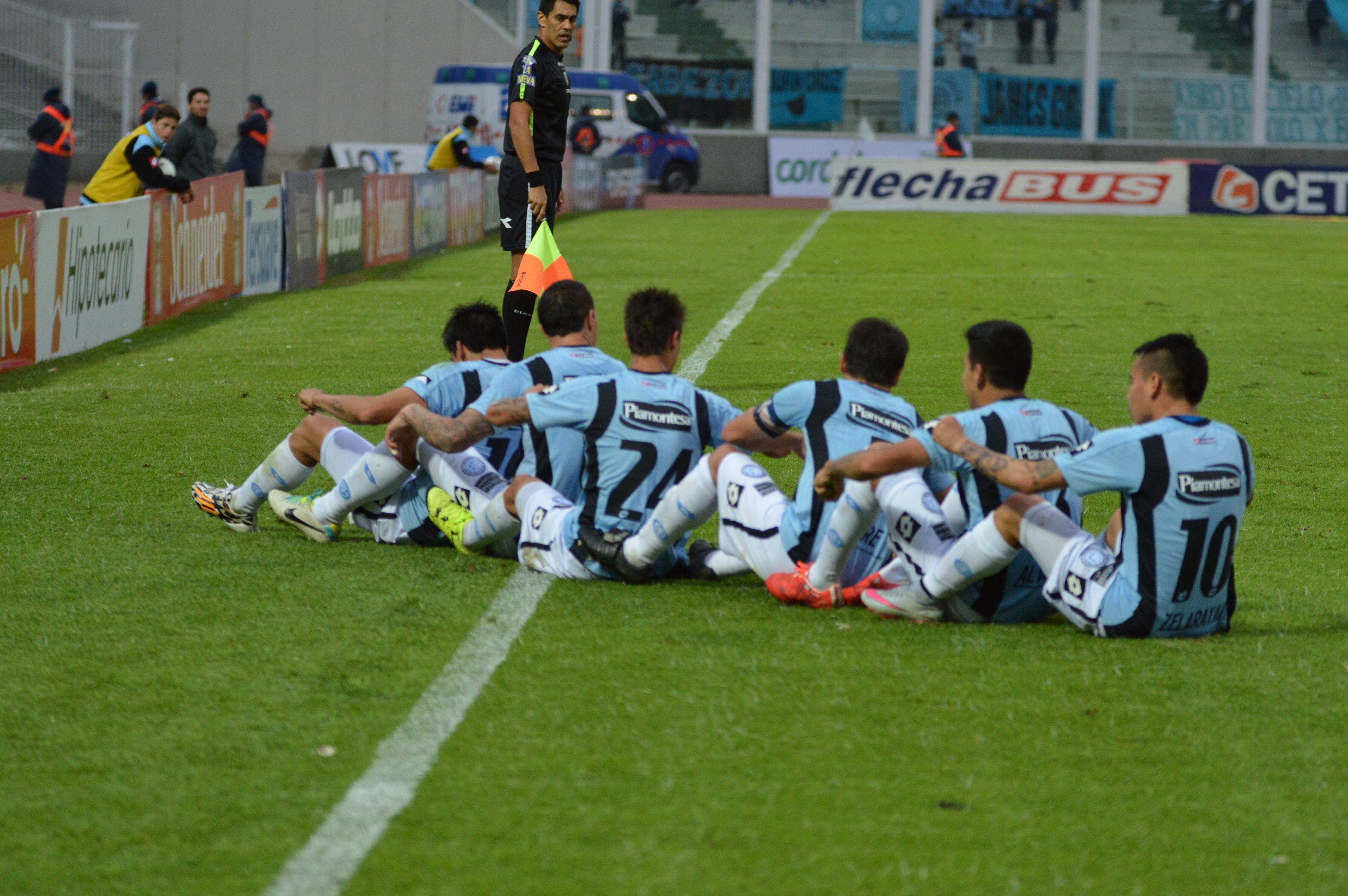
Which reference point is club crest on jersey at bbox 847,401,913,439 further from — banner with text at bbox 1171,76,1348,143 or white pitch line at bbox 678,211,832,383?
banner with text at bbox 1171,76,1348,143

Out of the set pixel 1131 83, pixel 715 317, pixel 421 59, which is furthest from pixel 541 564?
pixel 1131 83

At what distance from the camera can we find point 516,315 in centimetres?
810

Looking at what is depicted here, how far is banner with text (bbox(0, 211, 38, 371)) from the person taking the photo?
402 inches

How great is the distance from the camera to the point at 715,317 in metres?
13.1

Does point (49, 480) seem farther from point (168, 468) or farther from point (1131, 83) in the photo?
point (1131, 83)

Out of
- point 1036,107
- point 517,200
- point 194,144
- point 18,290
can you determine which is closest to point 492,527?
point 517,200

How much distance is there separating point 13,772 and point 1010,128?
135 ft

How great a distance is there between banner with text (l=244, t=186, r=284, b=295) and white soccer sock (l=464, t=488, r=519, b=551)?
32.9 feet

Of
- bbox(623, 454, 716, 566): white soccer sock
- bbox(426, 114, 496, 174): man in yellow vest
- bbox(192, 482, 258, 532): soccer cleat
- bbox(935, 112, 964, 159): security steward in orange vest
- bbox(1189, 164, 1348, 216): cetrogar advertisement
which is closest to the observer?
bbox(623, 454, 716, 566): white soccer sock

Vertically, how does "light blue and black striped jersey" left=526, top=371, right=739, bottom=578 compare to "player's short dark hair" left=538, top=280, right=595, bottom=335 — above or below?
below

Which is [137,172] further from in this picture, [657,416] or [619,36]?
[619,36]

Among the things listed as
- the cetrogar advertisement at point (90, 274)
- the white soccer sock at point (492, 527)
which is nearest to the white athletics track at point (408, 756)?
the white soccer sock at point (492, 527)

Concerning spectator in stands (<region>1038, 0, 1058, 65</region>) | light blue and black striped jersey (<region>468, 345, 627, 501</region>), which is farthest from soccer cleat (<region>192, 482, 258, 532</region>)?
spectator in stands (<region>1038, 0, 1058, 65</region>)

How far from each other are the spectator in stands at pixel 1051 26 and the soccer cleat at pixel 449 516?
4004 cm
